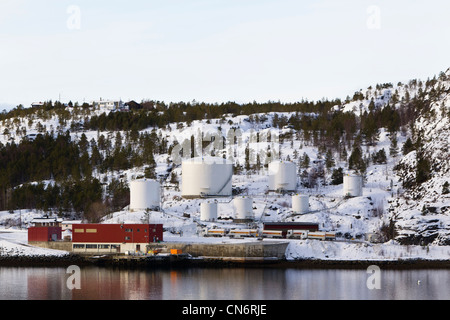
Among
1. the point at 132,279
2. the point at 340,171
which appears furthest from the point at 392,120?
the point at 132,279

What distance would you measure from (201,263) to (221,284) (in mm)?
17617

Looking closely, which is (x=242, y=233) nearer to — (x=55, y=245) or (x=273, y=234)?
(x=273, y=234)

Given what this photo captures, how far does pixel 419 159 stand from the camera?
107750mm

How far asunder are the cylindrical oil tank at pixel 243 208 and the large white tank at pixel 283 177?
14.5 meters

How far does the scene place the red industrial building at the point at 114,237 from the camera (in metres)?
86.5

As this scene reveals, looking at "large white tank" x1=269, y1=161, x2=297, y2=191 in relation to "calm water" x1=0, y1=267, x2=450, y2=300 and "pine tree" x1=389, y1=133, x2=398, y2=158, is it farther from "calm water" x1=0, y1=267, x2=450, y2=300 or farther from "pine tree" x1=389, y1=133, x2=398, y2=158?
"calm water" x1=0, y1=267, x2=450, y2=300

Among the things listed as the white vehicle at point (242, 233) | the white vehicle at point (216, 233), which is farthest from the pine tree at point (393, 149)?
the white vehicle at point (216, 233)

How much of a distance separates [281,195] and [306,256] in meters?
28.9

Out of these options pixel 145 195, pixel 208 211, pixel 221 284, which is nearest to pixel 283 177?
pixel 208 211

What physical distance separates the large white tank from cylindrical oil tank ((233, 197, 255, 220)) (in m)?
14.5

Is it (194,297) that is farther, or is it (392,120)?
(392,120)

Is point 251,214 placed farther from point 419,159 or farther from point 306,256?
point 419,159

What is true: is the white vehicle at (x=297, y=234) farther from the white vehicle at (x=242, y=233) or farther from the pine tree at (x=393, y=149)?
the pine tree at (x=393, y=149)

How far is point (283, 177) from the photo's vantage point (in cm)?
11294
